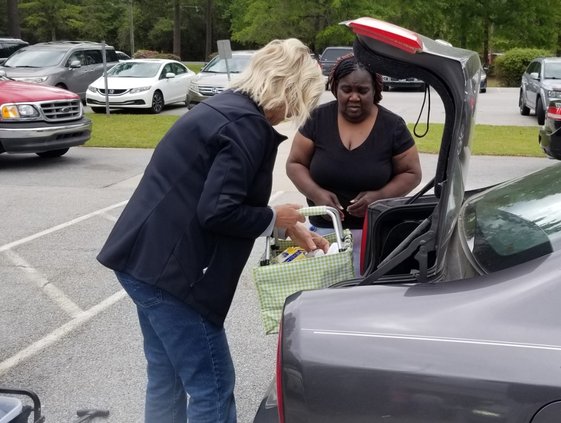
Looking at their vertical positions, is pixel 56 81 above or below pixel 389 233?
below

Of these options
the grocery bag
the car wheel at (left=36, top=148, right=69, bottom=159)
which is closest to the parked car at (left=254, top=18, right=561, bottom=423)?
the grocery bag

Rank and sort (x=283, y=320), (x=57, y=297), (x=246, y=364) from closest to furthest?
(x=283, y=320)
(x=246, y=364)
(x=57, y=297)

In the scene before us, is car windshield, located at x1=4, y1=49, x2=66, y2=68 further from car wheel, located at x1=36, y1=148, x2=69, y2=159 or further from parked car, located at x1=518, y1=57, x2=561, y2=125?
parked car, located at x1=518, y1=57, x2=561, y2=125

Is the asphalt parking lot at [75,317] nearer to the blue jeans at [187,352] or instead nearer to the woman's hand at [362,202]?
the blue jeans at [187,352]

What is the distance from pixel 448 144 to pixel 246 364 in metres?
2.13

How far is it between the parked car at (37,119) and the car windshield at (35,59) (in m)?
8.63

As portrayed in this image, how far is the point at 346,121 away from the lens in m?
3.49

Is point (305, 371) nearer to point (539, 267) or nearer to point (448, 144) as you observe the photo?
point (539, 267)

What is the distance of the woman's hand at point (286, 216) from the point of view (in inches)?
99.0

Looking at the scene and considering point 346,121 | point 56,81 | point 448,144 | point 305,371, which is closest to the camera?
point 305,371

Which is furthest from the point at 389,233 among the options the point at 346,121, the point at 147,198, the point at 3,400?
the point at 3,400

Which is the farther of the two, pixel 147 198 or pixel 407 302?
pixel 147 198

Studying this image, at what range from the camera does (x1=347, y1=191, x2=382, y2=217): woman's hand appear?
342cm

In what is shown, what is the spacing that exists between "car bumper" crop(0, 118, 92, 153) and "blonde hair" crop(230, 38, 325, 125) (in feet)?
26.7
